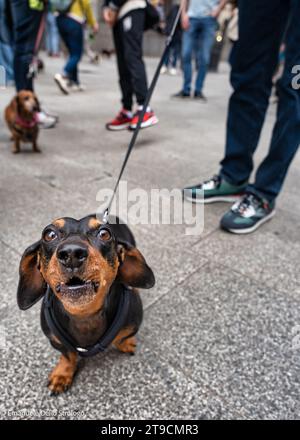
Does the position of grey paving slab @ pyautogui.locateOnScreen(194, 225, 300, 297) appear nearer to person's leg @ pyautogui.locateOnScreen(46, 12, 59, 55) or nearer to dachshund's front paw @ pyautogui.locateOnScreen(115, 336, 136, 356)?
dachshund's front paw @ pyautogui.locateOnScreen(115, 336, 136, 356)

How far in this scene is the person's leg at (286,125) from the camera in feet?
6.48

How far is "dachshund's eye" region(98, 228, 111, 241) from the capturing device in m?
1.01

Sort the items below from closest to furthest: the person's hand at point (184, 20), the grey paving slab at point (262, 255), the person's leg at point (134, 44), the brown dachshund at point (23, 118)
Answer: the grey paving slab at point (262, 255) → the brown dachshund at point (23, 118) → the person's leg at point (134, 44) → the person's hand at point (184, 20)

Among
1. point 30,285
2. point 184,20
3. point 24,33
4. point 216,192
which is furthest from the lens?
point 184,20

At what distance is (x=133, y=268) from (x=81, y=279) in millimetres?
268

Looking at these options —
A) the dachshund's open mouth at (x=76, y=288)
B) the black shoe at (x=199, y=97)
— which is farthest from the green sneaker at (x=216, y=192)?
the black shoe at (x=199, y=97)

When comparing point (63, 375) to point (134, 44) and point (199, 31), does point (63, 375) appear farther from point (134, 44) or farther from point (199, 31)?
point (199, 31)

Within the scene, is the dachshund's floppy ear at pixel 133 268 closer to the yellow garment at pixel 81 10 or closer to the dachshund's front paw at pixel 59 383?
the dachshund's front paw at pixel 59 383

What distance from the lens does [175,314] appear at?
1599 mm

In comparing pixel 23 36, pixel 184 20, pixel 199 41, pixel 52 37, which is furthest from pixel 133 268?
pixel 52 37

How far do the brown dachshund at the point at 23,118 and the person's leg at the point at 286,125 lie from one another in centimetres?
206

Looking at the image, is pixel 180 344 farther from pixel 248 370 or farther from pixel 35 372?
pixel 35 372

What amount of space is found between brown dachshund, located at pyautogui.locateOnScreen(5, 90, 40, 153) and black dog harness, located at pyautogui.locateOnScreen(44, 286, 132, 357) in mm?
2410

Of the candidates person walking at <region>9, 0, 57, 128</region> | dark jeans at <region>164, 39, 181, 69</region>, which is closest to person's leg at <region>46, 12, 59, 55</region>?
Answer: dark jeans at <region>164, 39, 181, 69</region>
